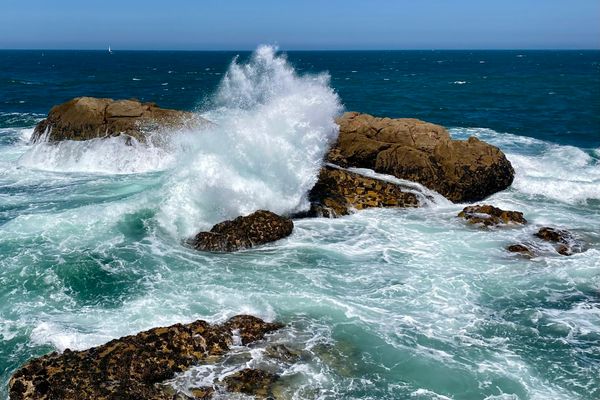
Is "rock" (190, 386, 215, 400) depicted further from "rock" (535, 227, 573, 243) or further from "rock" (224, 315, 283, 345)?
"rock" (535, 227, 573, 243)

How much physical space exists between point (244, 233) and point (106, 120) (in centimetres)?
1303

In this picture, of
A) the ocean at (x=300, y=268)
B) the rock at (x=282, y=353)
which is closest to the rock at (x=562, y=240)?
the ocean at (x=300, y=268)

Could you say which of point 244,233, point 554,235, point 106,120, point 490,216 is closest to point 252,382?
point 244,233

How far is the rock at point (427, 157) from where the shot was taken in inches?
739

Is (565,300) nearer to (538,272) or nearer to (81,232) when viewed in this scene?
(538,272)

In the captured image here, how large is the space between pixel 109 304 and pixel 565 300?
31.7ft

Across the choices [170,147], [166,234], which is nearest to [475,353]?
[166,234]

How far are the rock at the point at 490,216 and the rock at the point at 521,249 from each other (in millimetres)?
1843

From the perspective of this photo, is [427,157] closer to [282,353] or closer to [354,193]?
[354,193]

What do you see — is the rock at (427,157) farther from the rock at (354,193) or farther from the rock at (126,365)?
the rock at (126,365)

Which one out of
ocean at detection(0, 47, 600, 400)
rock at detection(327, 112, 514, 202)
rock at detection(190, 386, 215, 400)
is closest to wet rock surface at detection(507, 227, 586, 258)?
ocean at detection(0, 47, 600, 400)

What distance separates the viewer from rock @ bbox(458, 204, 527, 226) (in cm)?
1612

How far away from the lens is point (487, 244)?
14695 millimetres

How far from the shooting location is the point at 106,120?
2444 cm
